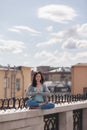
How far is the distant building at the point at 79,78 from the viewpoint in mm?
31125

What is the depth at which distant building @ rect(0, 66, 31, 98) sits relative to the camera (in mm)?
36438

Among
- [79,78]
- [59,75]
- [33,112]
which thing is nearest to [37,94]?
[33,112]

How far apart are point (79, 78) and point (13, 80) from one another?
888 centimetres

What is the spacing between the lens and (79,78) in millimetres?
31500

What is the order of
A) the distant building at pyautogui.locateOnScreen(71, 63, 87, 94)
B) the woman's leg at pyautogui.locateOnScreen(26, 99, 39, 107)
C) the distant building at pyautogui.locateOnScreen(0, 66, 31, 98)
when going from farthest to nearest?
the distant building at pyautogui.locateOnScreen(0, 66, 31, 98) → the distant building at pyautogui.locateOnScreen(71, 63, 87, 94) → the woman's leg at pyautogui.locateOnScreen(26, 99, 39, 107)

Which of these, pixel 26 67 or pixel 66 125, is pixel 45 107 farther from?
pixel 26 67

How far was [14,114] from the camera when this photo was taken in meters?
6.77

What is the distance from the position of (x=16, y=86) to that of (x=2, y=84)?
2444mm

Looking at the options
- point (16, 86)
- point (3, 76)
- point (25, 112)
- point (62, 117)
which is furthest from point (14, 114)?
point (16, 86)

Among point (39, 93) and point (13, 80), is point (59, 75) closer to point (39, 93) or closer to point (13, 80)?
point (13, 80)

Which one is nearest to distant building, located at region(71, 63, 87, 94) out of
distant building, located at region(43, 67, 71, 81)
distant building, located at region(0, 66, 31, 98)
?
distant building, located at region(0, 66, 31, 98)

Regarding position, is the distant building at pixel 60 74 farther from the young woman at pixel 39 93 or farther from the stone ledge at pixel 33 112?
the young woman at pixel 39 93

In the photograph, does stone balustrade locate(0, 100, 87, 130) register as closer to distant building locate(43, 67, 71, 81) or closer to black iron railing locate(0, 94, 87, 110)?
black iron railing locate(0, 94, 87, 110)

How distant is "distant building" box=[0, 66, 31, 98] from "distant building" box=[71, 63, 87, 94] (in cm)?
758
